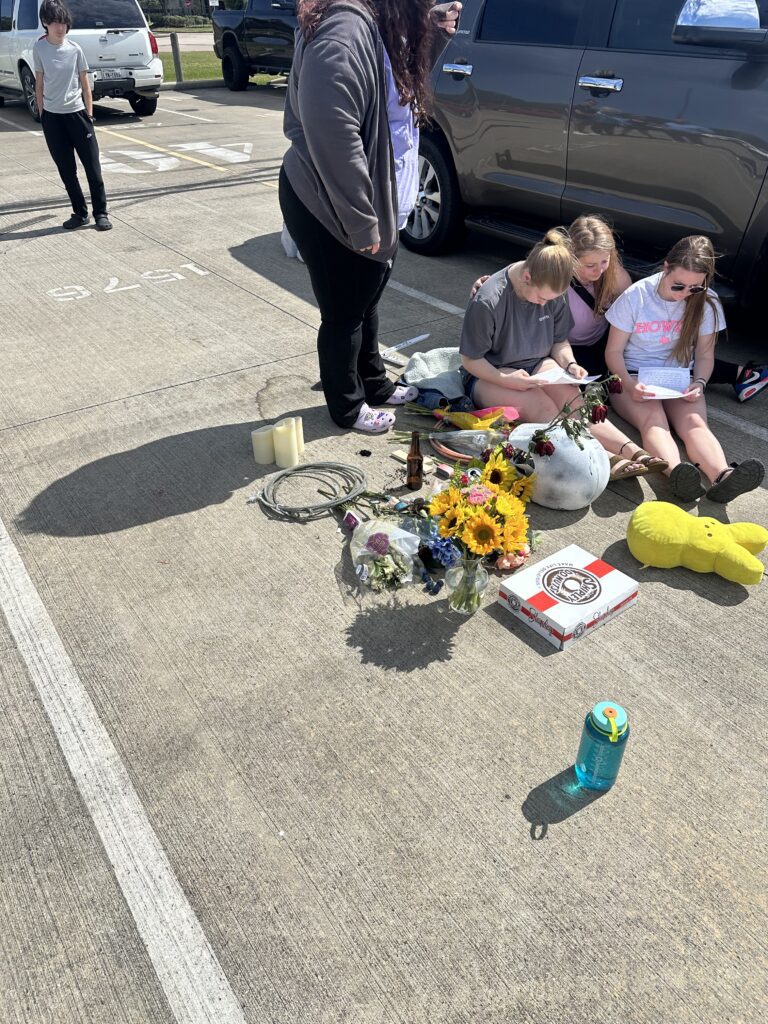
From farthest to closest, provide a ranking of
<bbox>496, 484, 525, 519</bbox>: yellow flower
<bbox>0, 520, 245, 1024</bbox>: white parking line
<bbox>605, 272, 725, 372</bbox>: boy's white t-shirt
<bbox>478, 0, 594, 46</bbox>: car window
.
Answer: <bbox>478, 0, 594, 46</bbox>: car window → <bbox>605, 272, 725, 372</bbox>: boy's white t-shirt → <bbox>496, 484, 525, 519</bbox>: yellow flower → <bbox>0, 520, 245, 1024</bbox>: white parking line

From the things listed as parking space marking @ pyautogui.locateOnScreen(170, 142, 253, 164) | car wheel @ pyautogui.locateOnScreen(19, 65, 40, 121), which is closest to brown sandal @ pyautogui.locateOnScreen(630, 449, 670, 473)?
parking space marking @ pyautogui.locateOnScreen(170, 142, 253, 164)

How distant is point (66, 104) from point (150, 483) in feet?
15.1

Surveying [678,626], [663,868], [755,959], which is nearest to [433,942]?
[663,868]

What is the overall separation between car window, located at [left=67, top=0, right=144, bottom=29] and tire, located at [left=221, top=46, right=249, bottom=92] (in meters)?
4.09

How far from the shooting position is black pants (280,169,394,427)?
3.11 meters

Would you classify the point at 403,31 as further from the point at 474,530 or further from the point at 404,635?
the point at 404,635

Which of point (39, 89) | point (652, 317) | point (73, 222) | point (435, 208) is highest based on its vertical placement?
point (39, 89)

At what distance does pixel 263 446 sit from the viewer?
339 centimetres

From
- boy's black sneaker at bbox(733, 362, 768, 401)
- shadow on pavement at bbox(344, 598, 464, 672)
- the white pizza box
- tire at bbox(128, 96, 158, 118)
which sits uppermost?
Answer: the white pizza box

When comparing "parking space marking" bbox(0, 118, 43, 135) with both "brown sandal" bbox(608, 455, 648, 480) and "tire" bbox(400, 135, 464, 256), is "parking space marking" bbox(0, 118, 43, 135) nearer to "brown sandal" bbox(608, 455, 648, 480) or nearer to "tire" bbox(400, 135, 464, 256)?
"tire" bbox(400, 135, 464, 256)

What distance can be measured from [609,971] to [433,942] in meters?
0.40

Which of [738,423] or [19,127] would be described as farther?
[19,127]

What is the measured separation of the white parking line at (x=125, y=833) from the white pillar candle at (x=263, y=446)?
1.13 m

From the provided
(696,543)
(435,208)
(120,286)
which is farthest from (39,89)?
(696,543)
